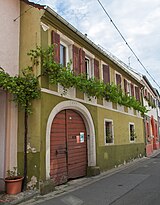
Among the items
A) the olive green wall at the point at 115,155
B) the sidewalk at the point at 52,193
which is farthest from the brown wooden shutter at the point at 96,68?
the sidewalk at the point at 52,193

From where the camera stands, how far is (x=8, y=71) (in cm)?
812

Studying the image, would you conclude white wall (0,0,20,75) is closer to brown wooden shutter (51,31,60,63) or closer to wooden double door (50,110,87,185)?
brown wooden shutter (51,31,60,63)

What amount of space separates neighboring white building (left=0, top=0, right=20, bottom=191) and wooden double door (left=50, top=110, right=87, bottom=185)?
135 centimetres

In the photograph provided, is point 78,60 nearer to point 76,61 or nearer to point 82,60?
point 76,61

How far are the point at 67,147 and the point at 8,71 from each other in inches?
138

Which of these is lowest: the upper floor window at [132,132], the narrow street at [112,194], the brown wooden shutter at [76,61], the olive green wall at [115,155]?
the narrow street at [112,194]

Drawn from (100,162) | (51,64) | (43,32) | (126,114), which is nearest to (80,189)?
(100,162)

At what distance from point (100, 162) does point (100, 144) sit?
808 millimetres

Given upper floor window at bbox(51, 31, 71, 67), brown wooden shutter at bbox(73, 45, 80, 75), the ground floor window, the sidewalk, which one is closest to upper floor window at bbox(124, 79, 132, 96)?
the ground floor window

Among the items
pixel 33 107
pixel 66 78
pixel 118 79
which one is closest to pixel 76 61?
pixel 66 78

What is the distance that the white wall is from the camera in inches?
318

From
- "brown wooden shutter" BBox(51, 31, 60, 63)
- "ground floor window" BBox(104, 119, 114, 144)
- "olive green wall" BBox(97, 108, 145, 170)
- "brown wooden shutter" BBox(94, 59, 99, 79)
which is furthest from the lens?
"ground floor window" BBox(104, 119, 114, 144)

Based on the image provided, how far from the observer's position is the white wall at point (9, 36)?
318 inches

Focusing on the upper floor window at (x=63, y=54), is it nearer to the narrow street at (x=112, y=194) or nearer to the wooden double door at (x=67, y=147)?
the wooden double door at (x=67, y=147)
